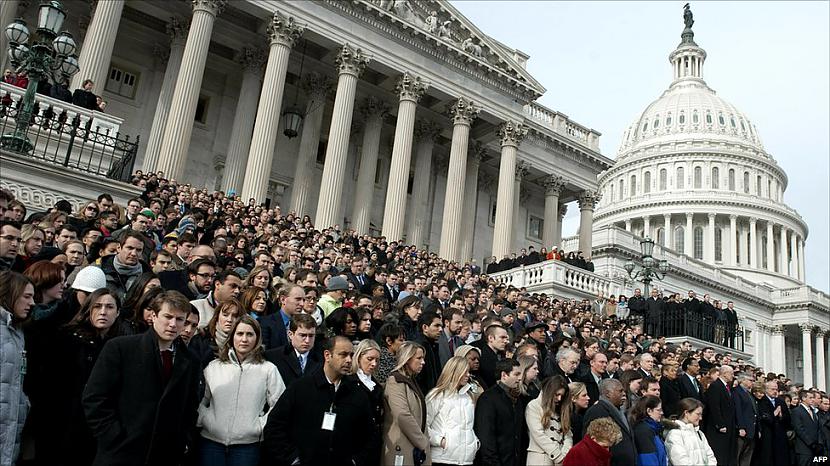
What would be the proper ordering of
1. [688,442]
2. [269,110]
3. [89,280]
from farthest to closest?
[269,110] → [688,442] → [89,280]

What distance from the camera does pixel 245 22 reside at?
29.1m

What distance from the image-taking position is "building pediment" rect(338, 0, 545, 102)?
98.4 feet

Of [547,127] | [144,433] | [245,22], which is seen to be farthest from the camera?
[547,127]

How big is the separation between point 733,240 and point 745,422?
79.4 m

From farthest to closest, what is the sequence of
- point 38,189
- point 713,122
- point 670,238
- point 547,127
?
point 713,122 < point 670,238 < point 547,127 < point 38,189

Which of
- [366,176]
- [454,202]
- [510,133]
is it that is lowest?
[454,202]

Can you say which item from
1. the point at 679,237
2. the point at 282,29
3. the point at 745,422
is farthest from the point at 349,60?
the point at 679,237

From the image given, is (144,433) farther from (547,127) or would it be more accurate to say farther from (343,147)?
(547,127)

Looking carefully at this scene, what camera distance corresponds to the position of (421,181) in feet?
111

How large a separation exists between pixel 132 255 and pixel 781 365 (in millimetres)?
67211

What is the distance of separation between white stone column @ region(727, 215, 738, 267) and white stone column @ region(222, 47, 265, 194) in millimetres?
70148

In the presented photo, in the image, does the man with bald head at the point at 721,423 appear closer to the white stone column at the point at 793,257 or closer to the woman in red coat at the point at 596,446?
the woman in red coat at the point at 596,446

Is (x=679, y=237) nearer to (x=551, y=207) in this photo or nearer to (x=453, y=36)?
(x=551, y=207)

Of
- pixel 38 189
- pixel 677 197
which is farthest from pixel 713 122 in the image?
pixel 38 189
